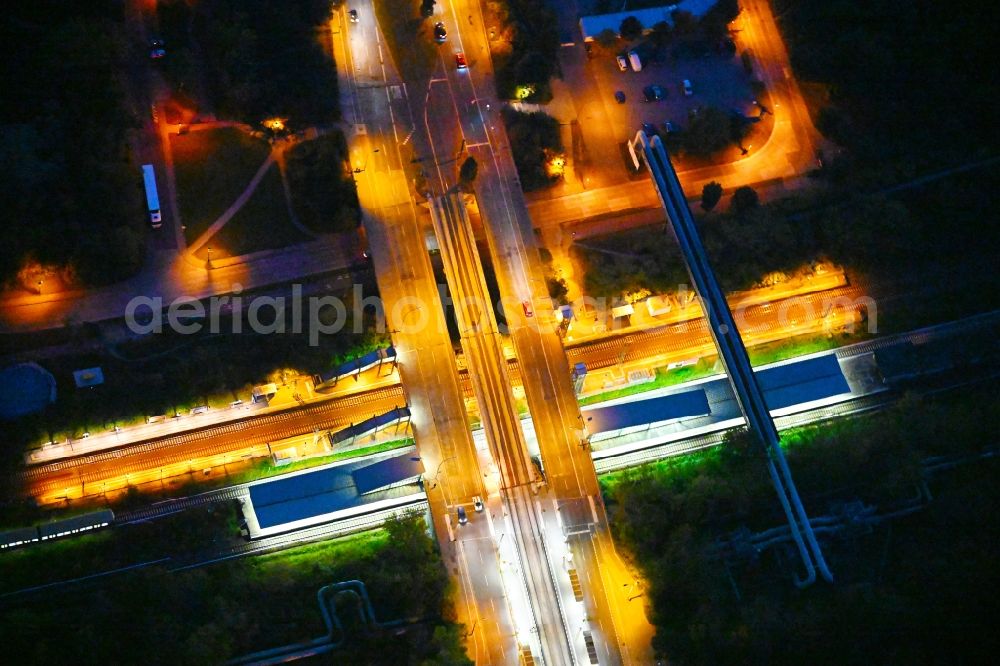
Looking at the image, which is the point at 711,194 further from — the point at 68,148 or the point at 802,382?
the point at 68,148

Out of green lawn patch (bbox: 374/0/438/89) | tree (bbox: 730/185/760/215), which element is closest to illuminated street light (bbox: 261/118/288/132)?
green lawn patch (bbox: 374/0/438/89)

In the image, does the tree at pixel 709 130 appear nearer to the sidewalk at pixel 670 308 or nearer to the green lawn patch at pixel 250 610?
the sidewalk at pixel 670 308

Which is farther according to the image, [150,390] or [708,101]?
[708,101]

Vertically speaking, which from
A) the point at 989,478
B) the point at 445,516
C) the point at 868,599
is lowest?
the point at 868,599

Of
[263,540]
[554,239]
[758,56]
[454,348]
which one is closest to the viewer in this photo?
[263,540]

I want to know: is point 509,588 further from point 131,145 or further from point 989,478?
point 131,145

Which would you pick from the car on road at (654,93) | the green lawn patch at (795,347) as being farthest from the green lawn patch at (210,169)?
the green lawn patch at (795,347)

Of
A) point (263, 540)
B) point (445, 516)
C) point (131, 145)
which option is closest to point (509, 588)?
point (445, 516)

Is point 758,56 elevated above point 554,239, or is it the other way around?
point 758,56
